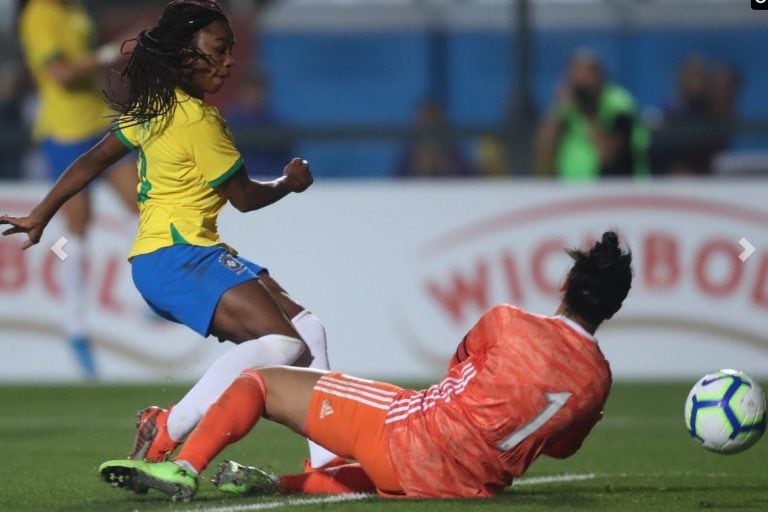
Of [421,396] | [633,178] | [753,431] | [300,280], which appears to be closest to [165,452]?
[421,396]

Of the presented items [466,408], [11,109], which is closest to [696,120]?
[11,109]

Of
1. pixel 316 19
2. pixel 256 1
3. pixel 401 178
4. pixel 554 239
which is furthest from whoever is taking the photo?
pixel 256 1

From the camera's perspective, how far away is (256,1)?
18.3 m

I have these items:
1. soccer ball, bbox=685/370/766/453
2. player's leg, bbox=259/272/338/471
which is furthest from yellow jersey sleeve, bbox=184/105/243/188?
soccer ball, bbox=685/370/766/453

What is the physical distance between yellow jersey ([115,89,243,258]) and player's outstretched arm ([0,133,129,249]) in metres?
0.07

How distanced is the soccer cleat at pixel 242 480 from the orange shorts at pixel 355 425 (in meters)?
0.36

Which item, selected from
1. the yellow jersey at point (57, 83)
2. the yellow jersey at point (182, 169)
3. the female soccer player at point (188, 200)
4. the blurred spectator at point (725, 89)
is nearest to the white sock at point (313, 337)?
the female soccer player at point (188, 200)

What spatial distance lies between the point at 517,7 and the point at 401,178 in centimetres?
182

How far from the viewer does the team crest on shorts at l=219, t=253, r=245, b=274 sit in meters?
6.19

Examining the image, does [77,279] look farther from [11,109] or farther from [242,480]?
[242,480]

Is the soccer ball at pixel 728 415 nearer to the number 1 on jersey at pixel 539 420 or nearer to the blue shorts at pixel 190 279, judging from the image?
the number 1 on jersey at pixel 539 420

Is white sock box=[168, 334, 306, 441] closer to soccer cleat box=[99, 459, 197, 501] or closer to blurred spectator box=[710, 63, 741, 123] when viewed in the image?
soccer cleat box=[99, 459, 197, 501]

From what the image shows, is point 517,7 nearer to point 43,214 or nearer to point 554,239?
point 554,239

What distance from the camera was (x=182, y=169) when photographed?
617cm
